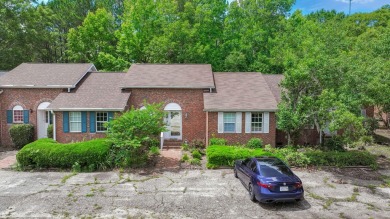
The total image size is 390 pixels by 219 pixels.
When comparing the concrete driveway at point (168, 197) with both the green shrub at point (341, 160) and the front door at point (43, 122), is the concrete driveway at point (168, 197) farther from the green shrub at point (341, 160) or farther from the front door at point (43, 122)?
the front door at point (43, 122)

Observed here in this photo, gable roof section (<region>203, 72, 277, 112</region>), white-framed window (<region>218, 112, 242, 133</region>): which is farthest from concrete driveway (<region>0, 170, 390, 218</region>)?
gable roof section (<region>203, 72, 277, 112</region>)

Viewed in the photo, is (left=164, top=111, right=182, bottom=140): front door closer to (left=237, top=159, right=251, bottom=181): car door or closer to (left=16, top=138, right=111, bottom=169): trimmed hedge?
(left=16, top=138, right=111, bottom=169): trimmed hedge

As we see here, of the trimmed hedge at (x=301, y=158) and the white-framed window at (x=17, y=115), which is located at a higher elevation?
the white-framed window at (x=17, y=115)

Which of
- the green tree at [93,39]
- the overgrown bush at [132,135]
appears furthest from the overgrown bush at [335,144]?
the green tree at [93,39]

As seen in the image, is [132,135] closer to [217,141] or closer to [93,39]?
[217,141]

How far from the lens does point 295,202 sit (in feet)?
37.4

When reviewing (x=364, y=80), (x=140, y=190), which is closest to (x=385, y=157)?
(x=364, y=80)

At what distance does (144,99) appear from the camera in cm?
1964

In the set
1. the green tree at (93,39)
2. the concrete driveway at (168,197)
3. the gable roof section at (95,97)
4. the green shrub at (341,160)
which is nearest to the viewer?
the concrete driveway at (168,197)

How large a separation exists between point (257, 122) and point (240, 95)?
2.41 m

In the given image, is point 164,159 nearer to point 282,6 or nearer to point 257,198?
point 257,198

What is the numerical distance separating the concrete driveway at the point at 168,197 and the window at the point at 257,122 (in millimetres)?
5397

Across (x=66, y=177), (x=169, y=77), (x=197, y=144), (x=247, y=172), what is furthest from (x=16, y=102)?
(x=247, y=172)

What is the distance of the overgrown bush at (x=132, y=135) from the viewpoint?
15.6 meters
